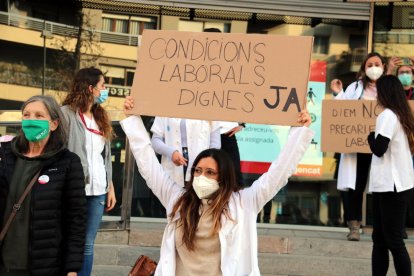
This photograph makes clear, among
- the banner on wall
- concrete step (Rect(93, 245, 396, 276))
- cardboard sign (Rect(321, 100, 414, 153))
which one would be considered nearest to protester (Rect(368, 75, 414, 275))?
concrete step (Rect(93, 245, 396, 276))

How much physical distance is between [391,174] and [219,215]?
1.97 meters

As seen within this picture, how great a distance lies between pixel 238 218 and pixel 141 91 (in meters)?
0.99

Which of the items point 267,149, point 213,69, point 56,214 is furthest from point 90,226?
point 267,149

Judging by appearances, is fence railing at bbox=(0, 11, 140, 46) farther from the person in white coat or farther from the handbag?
the person in white coat

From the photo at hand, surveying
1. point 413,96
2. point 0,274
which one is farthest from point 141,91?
point 413,96

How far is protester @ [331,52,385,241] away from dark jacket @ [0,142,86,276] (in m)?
3.73

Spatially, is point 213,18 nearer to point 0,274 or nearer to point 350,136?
point 350,136

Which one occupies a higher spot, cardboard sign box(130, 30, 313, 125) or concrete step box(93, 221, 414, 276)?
cardboard sign box(130, 30, 313, 125)

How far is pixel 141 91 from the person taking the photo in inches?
153

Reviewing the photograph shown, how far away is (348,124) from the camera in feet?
21.4

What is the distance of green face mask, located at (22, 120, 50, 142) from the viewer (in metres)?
3.39

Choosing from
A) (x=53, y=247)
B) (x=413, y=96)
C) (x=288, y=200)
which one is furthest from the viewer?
(x=288, y=200)

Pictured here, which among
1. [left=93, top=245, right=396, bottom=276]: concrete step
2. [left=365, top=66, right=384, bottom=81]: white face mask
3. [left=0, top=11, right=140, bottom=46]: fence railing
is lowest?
[left=93, top=245, right=396, bottom=276]: concrete step

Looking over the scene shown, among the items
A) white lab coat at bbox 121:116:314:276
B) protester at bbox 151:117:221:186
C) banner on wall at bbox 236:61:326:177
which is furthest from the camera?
banner on wall at bbox 236:61:326:177
